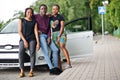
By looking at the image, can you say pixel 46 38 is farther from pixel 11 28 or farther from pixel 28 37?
pixel 11 28

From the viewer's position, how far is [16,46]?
37.2 feet

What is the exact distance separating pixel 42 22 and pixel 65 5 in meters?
40.0

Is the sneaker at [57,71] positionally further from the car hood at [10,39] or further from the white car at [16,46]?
the car hood at [10,39]

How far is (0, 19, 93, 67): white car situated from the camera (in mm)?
11281

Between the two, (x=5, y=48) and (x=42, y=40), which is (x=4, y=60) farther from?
(x=42, y=40)

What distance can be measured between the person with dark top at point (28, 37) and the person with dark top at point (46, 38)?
24cm

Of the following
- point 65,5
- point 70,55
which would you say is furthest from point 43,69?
point 65,5

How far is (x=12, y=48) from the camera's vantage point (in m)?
11.3

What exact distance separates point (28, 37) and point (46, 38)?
606mm

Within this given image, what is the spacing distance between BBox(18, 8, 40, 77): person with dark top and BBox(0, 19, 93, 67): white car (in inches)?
18.3

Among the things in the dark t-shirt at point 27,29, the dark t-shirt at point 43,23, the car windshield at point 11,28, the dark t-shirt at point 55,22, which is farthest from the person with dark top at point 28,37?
the car windshield at point 11,28

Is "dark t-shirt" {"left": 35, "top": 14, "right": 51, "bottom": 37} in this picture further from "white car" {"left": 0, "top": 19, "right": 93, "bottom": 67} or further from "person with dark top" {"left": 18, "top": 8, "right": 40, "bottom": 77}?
"white car" {"left": 0, "top": 19, "right": 93, "bottom": 67}

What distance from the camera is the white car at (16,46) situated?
11281mm

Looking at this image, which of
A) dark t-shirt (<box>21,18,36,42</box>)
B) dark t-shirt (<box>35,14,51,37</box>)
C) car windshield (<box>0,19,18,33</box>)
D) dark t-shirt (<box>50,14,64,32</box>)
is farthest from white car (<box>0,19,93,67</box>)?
dark t-shirt (<box>50,14,64,32</box>)
